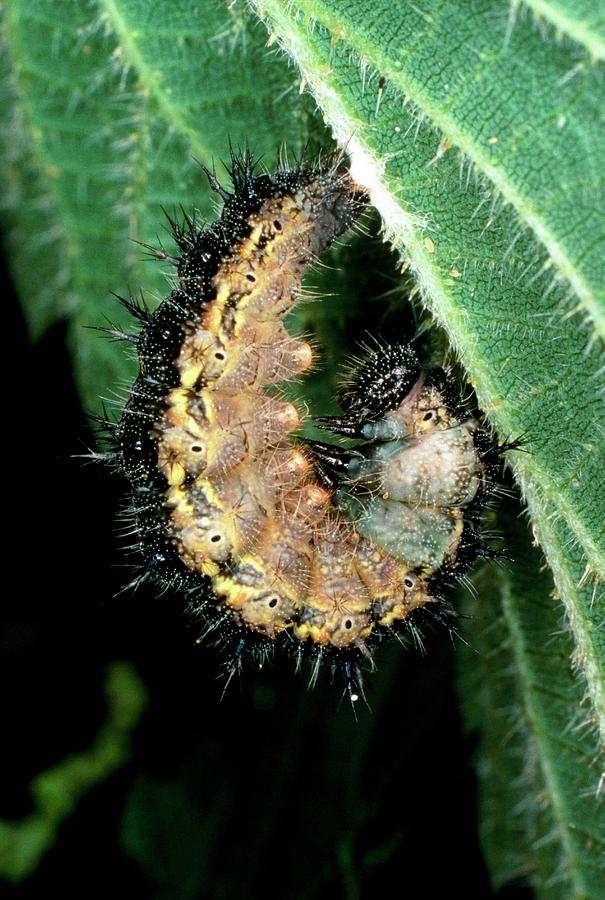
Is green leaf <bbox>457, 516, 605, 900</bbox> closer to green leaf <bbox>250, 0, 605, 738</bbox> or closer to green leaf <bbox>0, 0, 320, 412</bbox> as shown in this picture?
green leaf <bbox>250, 0, 605, 738</bbox>

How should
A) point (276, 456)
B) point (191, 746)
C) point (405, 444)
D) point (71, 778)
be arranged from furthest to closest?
point (191, 746), point (71, 778), point (276, 456), point (405, 444)

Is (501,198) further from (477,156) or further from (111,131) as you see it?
(111,131)

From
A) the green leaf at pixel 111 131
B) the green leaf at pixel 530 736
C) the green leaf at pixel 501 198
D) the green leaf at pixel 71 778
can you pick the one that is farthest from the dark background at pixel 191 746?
the green leaf at pixel 501 198

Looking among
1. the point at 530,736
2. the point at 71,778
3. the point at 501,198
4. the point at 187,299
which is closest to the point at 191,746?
the point at 71,778

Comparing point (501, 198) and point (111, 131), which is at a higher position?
point (111, 131)

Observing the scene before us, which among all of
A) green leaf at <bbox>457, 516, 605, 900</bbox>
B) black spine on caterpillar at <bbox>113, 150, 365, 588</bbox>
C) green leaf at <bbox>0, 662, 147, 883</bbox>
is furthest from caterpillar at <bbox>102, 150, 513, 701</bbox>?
green leaf at <bbox>0, 662, 147, 883</bbox>

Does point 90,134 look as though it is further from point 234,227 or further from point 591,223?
point 591,223
